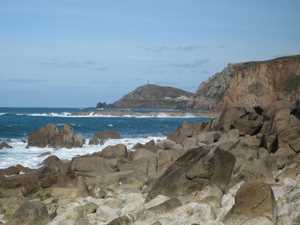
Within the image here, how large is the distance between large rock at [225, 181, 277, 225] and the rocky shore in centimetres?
1

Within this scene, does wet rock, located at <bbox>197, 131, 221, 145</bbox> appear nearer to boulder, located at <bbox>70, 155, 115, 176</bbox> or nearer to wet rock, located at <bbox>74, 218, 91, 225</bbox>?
boulder, located at <bbox>70, 155, 115, 176</bbox>

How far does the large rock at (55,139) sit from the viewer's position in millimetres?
32656

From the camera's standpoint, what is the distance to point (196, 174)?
13.6 meters

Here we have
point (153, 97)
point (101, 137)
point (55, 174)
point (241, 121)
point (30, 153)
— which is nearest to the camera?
point (55, 174)

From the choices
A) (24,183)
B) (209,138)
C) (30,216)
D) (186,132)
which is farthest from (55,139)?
(30,216)

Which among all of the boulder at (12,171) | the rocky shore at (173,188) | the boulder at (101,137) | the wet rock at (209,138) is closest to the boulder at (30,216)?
the rocky shore at (173,188)

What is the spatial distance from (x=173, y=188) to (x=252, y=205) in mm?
3217

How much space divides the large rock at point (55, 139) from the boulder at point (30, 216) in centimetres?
1963

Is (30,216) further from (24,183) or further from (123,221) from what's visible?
(24,183)

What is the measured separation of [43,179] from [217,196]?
7.36 metres

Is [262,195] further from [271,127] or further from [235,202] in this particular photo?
[271,127]

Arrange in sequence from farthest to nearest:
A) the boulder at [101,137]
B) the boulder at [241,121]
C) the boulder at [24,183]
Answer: the boulder at [101,137] < the boulder at [241,121] < the boulder at [24,183]

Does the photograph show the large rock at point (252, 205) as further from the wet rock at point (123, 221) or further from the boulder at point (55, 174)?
the boulder at point (55, 174)

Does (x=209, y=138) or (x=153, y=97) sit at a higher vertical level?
(x=153, y=97)
